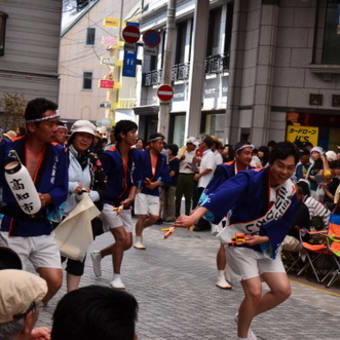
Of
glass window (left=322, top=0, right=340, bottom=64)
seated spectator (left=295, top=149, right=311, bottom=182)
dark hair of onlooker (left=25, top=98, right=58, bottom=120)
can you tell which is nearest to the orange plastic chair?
seated spectator (left=295, top=149, right=311, bottom=182)

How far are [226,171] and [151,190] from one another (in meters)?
4.68

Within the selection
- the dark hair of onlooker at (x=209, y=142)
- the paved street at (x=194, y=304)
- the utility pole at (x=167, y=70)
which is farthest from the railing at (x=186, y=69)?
the paved street at (x=194, y=304)

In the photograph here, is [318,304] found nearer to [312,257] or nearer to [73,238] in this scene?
[312,257]

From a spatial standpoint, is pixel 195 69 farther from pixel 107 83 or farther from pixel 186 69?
pixel 107 83

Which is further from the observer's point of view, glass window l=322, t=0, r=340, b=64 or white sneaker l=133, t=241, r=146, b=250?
glass window l=322, t=0, r=340, b=64

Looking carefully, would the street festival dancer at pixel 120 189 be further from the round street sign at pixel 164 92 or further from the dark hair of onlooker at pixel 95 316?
the round street sign at pixel 164 92

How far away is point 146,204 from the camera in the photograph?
13367 millimetres

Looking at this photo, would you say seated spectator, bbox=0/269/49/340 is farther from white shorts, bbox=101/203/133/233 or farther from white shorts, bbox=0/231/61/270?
white shorts, bbox=101/203/133/233

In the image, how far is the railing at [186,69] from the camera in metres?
28.4

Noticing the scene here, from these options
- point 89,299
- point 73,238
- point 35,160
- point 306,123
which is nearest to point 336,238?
point 73,238

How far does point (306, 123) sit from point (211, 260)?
1157cm

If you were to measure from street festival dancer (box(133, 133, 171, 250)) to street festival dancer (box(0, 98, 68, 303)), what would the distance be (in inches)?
236

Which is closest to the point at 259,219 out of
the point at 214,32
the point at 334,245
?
the point at 334,245

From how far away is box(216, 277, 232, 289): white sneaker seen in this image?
9.78m
